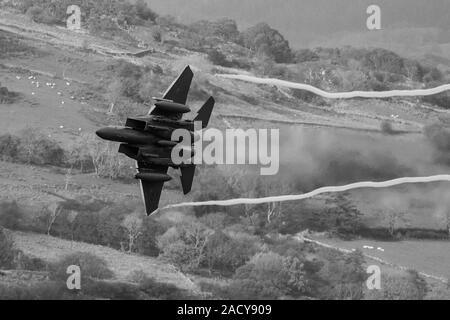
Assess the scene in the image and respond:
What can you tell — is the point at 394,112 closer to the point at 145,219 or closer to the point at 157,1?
the point at 145,219

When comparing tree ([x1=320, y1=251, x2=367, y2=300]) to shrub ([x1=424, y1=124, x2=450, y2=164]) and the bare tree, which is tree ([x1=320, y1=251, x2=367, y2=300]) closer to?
shrub ([x1=424, y1=124, x2=450, y2=164])

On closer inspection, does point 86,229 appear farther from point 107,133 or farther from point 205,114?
point 107,133

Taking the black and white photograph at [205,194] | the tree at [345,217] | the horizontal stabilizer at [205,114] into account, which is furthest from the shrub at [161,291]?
the horizontal stabilizer at [205,114]

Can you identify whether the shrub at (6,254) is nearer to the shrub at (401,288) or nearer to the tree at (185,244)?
the tree at (185,244)

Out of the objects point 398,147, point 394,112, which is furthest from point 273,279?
point 394,112

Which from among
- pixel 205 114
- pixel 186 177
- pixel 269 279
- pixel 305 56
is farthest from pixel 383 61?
pixel 186 177
